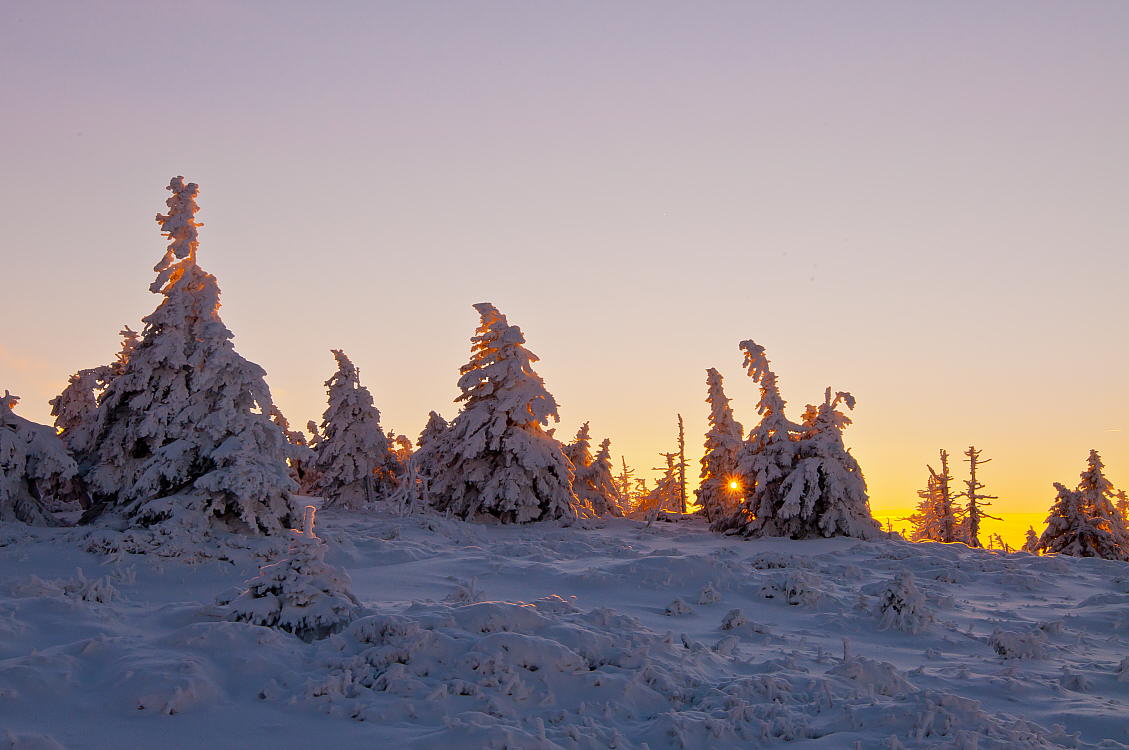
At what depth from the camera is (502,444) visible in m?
29.7

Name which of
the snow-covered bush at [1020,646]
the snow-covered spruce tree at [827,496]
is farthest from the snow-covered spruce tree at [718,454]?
the snow-covered bush at [1020,646]

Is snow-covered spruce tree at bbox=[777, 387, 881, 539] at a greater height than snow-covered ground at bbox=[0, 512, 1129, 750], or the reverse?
snow-covered spruce tree at bbox=[777, 387, 881, 539]

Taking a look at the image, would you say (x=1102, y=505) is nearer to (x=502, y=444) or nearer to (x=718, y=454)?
(x=718, y=454)

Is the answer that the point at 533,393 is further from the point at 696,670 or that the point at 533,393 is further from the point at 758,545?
the point at 696,670

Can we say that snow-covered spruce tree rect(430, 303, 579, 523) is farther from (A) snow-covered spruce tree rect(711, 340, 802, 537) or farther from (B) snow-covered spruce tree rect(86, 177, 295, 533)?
(B) snow-covered spruce tree rect(86, 177, 295, 533)

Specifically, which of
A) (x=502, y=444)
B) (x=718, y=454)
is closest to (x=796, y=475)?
(x=718, y=454)

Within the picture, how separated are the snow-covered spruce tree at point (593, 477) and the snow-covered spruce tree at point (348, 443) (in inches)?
341

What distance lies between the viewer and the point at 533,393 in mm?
29922

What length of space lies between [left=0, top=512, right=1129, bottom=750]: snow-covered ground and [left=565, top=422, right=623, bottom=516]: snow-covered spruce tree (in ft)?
59.6

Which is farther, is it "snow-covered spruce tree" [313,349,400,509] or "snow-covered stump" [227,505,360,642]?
"snow-covered spruce tree" [313,349,400,509]

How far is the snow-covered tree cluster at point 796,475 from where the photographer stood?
1078 inches

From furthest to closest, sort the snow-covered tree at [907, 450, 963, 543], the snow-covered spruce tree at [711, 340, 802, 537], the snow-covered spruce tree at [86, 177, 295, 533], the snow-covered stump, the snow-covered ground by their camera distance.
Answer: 1. the snow-covered tree at [907, 450, 963, 543]
2. the snow-covered spruce tree at [711, 340, 802, 537]
3. the snow-covered spruce tree at [86, 177, 295, 533]
4. the snow-covered stump
5. the snow-covered ground

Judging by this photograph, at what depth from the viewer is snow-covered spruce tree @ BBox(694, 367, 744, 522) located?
116 ft

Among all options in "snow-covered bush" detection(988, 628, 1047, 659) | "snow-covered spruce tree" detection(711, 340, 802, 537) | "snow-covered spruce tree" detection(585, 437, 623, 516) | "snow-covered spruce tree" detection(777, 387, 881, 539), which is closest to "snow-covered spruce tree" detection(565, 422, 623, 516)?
"snow-covered spruce tree" detection(585, 437, 623, 516)
